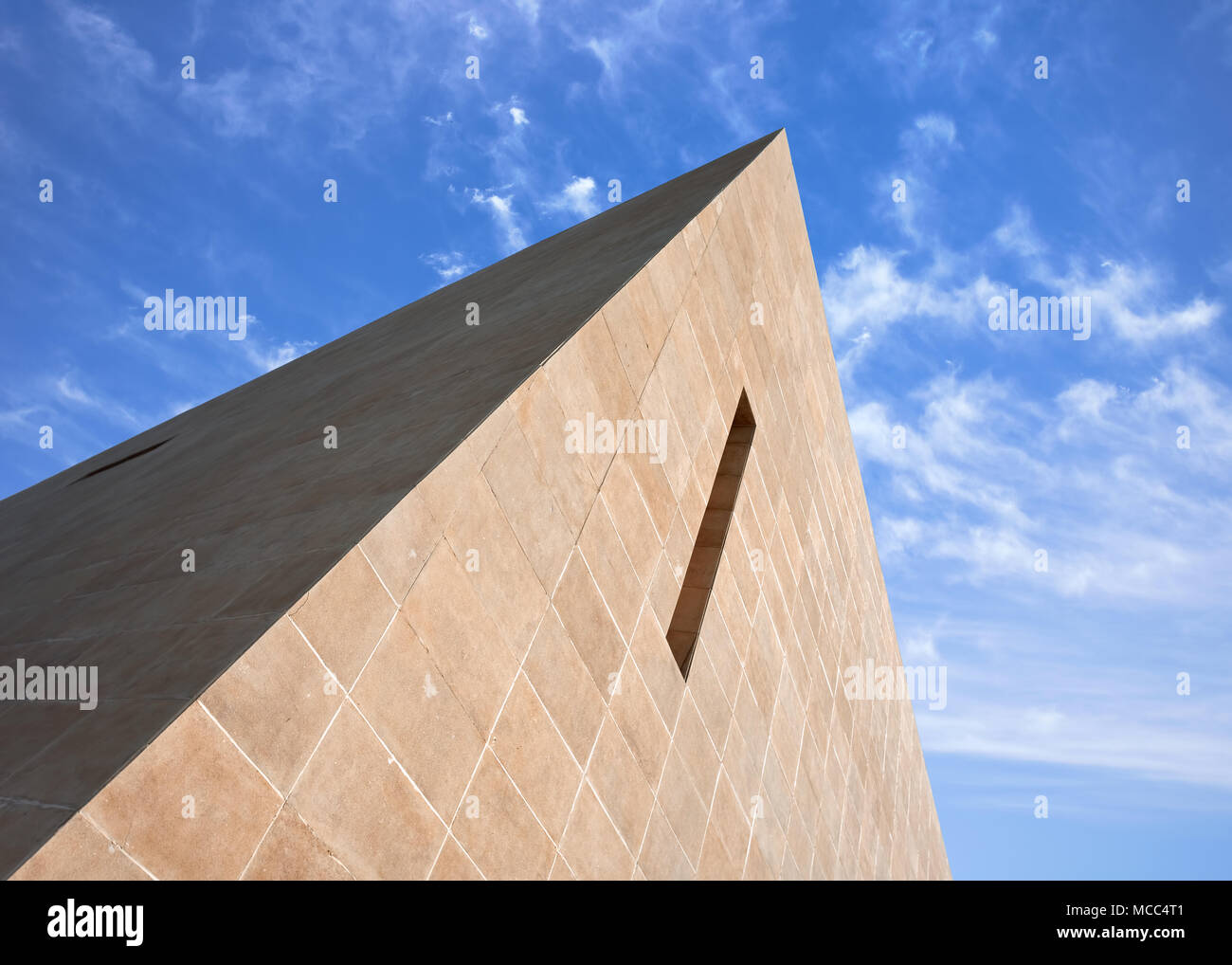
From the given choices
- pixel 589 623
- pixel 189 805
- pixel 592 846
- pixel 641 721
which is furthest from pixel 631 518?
pixel 189 805

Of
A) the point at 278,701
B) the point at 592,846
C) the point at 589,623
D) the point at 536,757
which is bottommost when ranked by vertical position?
the point at 592,846

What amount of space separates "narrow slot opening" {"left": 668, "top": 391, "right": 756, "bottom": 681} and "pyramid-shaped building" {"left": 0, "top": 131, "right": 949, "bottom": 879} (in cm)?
4

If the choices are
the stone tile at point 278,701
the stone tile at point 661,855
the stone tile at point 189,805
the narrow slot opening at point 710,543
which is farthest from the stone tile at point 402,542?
the narrow slot opening at point 710,543

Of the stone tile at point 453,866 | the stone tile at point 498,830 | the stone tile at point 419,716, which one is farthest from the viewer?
the stone tile at point 498,830

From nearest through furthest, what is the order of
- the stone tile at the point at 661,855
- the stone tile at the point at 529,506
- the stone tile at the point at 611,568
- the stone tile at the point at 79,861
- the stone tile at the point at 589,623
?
the stone tile at the point at 79,861 < the stone tile at the point at 529,506 < the stone tile at the point at 589,623 < the stone tile at the point at 611,568 < the stone tile at the point at 661,855

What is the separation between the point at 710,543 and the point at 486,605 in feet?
16.4

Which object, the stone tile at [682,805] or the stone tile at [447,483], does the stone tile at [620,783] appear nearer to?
the stone tile at [682,805]

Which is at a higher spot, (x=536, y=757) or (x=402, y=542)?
(x=402, y=542)

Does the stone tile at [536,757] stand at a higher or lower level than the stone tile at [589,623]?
lower

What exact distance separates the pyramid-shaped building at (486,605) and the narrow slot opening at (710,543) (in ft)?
0.13

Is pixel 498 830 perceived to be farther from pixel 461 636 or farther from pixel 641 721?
pixel 641 721

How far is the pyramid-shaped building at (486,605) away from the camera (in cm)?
423

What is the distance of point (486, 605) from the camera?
586cm
